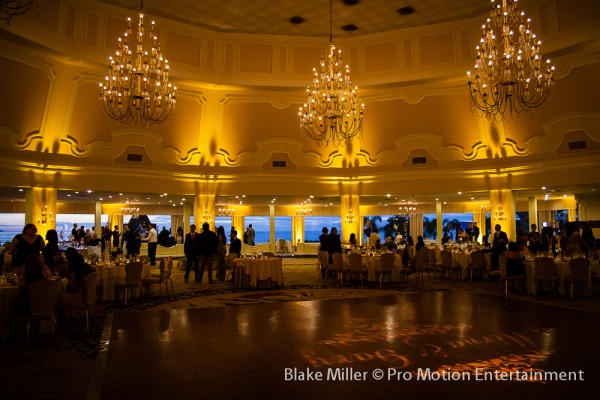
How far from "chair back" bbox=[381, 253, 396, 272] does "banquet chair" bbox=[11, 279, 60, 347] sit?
22.1ft

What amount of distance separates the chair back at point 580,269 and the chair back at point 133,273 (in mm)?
7603

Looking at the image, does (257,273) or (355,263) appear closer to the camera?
(257,273)

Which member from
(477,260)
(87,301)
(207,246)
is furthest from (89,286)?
(477,260)

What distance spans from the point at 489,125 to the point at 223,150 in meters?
8.27

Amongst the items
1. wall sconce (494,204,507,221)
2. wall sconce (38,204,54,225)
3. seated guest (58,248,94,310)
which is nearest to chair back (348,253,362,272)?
seated guest (58,248,94,310)

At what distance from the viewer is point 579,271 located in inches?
323

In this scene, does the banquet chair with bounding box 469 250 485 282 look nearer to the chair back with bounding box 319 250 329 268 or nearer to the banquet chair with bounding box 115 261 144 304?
the chair back with bounding box 319 250 329 268

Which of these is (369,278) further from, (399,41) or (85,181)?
(85,181)

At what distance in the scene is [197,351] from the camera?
5141mm

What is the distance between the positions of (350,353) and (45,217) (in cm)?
1095

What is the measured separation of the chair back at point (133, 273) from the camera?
8234mm

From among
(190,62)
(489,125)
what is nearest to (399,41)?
(489,125)

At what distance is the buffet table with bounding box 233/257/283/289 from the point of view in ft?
33.0

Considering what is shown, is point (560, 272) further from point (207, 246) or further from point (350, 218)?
→ point (350, 218)
